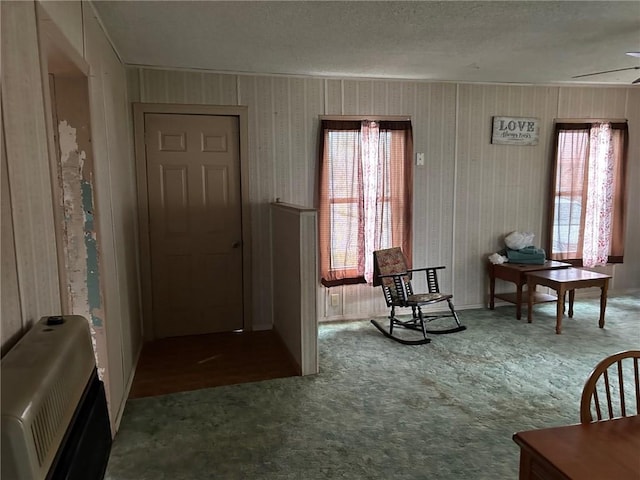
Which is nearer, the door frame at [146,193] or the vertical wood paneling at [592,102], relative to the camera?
the door frame at [146,193]

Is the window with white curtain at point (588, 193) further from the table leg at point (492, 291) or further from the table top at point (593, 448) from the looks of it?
the table top at point (593, 448)

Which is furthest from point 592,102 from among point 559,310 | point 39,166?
point 39,166

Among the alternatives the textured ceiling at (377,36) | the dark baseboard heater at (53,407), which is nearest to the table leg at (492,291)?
the textured ceiling at (377,36)

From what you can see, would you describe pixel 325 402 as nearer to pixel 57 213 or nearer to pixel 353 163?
pixel 57 213

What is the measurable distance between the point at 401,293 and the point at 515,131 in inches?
92.4

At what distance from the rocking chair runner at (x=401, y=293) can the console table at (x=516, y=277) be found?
2.38ft

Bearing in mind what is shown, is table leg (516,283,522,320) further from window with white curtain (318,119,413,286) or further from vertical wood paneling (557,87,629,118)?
vertical wood paneling (557,87,629,118)

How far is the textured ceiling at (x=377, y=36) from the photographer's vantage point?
8.80ft

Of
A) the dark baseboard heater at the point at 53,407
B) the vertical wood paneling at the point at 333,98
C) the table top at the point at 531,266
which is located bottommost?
the table top at the point at 531,266

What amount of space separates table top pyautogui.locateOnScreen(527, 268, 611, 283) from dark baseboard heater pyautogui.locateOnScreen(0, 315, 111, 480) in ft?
13.8

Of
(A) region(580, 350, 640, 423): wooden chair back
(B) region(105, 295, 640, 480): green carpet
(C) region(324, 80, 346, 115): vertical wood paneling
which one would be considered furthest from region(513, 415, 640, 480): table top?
(C) region(324, 80, 346, 115): vertical wood paneling

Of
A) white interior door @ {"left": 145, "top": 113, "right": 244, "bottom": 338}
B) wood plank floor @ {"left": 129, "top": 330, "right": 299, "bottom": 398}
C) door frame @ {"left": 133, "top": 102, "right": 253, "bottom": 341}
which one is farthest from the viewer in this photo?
white interior door @ {"left": 145, "top": 113, "right": 244, "bottom": 338}

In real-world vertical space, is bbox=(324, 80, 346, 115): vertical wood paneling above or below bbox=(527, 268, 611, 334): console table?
above

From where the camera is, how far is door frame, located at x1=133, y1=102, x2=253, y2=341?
4.09 m
